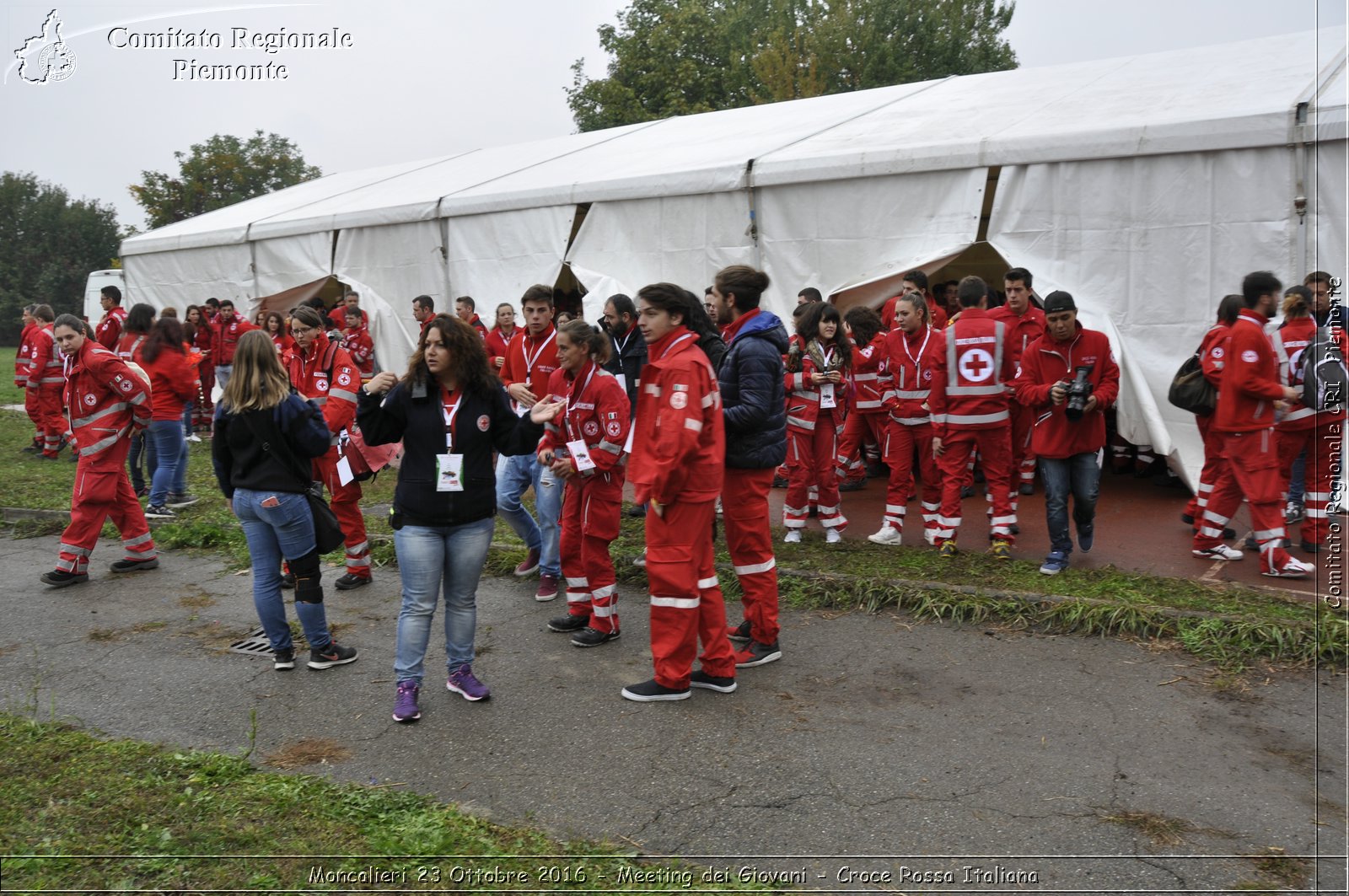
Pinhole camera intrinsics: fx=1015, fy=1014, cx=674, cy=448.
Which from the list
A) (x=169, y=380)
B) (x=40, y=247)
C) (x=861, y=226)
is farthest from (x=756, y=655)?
(x=40, y=247)

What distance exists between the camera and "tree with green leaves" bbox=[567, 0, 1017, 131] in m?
38.3

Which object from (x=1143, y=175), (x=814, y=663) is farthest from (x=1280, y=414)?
(x=814, y=663)

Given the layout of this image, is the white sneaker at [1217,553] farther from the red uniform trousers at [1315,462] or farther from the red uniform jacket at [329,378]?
the red uniform jacket at [329,378]

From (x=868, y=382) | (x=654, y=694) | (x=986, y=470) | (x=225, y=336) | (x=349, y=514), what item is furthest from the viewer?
(x=225, y=336)

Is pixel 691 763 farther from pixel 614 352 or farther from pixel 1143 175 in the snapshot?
pixel 1143 175

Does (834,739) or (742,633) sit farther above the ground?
(742,633)

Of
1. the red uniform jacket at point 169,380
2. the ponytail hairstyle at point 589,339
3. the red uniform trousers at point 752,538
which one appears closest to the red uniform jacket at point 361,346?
the red uniform jacket at point 169,380

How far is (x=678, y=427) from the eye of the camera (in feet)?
15.5

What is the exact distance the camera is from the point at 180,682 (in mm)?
5453

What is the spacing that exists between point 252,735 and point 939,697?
325cm

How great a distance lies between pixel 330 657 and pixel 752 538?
2.44m

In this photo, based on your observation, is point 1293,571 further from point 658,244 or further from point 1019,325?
point 658,244

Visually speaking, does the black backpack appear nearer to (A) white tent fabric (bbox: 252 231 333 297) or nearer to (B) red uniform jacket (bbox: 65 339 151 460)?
(B) red uniform jacket (bbox: 65 339 151 460)

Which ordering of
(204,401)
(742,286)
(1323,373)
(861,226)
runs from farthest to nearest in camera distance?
(204,401) → (861,226) → (1323,373) → (742,286)
